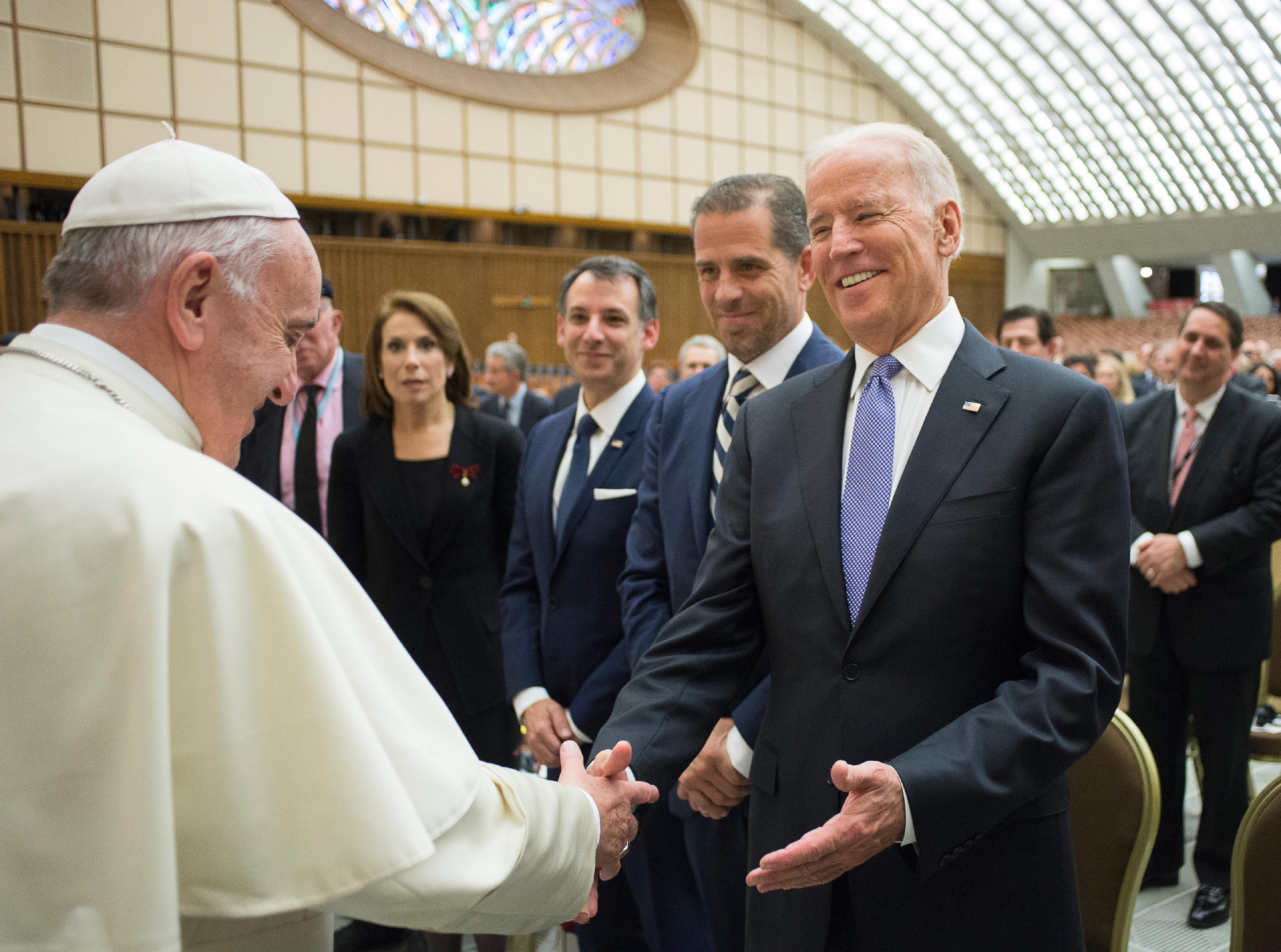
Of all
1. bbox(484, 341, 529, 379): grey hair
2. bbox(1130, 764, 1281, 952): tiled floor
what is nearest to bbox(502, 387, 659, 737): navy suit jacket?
bbox(1130, 764, 1281, 952): tiled floor

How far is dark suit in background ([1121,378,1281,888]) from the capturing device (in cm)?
366

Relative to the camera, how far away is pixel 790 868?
4.57ft

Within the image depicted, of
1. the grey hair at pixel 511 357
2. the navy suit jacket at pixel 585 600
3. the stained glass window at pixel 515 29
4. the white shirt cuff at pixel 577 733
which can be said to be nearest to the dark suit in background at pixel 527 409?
the grey hair at pixel 511 357

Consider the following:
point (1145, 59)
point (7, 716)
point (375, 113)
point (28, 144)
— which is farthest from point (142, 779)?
point (1145, 59)

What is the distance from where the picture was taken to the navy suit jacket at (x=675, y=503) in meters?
2.27

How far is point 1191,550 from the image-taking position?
145 inches

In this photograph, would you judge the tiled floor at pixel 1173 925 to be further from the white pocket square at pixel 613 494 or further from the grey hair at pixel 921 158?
the grey hair at pixel 921 158

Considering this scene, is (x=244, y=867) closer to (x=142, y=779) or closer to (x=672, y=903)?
(x=142, y=779)

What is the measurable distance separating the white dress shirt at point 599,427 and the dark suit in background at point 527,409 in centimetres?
487

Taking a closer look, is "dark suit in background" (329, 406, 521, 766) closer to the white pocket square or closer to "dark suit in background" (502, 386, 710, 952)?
"dark suit in background" (502, 386, 710, 952)

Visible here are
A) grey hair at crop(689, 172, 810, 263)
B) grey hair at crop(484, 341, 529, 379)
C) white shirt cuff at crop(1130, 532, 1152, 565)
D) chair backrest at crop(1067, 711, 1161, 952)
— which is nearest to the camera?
chair backrest at crop(1067, 711, 1161, 952)

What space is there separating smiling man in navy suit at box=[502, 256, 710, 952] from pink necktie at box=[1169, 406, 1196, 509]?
2.43 meters

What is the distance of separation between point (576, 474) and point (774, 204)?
962 mm

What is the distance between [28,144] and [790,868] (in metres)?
18.5
